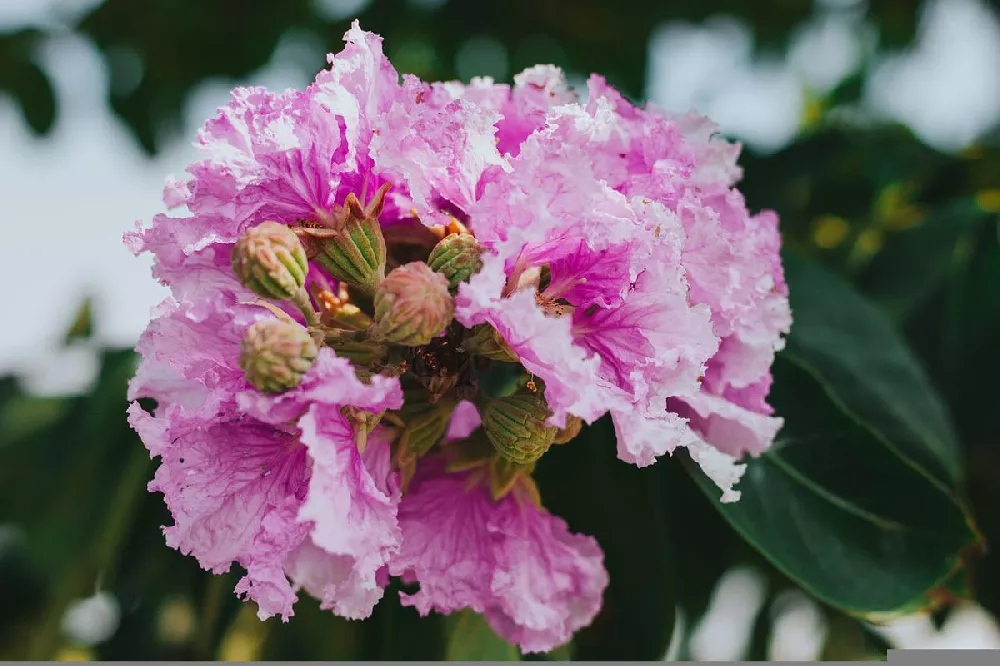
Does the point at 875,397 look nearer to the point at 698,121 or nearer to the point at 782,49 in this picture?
the point at 698,121

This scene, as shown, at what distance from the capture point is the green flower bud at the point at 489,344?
0.82 m

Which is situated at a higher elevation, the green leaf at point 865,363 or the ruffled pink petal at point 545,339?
the ruffled pink petal at point 545,339

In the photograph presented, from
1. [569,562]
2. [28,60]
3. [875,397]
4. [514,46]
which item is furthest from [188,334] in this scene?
[28,60]

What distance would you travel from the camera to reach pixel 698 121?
3.46ft

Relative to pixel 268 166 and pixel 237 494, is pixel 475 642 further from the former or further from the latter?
pixel 268 166

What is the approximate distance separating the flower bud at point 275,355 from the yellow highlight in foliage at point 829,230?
1781 millimetres

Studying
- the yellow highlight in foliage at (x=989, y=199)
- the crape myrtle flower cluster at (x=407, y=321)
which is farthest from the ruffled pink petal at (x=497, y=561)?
the yellow highlight in foliage at (x=989, y=199)

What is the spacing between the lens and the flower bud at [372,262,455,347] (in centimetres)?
76

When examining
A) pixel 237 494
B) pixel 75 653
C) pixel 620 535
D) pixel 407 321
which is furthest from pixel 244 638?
pixel 407 321

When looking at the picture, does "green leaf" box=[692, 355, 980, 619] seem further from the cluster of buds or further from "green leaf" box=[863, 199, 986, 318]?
"green leaf" box=[863, 199, 986, 318]

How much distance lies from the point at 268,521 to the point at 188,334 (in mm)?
201

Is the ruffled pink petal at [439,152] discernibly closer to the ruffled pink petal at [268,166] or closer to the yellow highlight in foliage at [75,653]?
the ruffled pink petal at [268,166]

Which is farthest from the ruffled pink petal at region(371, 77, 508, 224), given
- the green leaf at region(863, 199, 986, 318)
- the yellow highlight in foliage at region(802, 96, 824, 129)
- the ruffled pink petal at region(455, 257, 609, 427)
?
the yellow highlight in foliage at region(802, 96, 824, 129)

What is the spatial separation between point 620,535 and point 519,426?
18.6 inches
